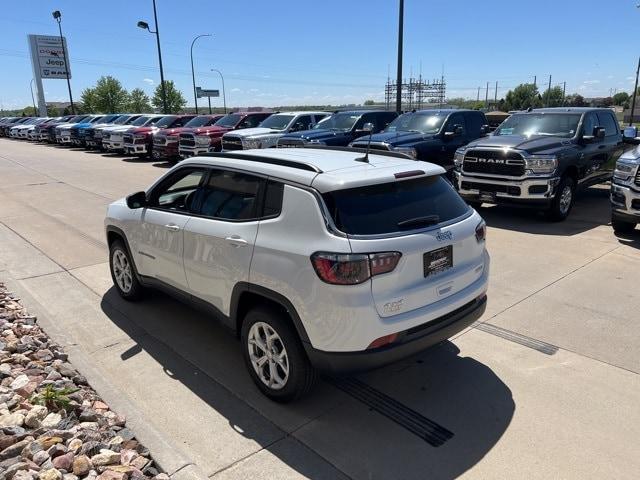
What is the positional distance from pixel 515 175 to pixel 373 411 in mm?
6401

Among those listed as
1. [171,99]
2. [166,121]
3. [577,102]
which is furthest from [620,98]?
[166,121]

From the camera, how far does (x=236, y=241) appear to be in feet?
11.7

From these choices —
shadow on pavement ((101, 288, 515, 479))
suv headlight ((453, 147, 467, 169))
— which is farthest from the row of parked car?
shadow on pavement ((101, 288, 515, 479))

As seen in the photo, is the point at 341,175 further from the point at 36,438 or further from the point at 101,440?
the point at 36,438

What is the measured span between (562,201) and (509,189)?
1016mm

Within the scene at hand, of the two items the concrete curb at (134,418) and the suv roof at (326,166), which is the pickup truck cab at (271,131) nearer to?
the concrete curb at (134,418)

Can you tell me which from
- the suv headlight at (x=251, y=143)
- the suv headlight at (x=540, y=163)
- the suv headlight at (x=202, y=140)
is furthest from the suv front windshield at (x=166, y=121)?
the suv headlight at (x=540, y=163)

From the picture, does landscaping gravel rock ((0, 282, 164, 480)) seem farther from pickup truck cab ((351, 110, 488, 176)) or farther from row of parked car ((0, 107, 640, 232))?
pickup truck cab ((351, 110, 488, 176))

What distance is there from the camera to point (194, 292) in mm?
4141

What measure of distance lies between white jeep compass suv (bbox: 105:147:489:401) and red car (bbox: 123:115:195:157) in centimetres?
1856

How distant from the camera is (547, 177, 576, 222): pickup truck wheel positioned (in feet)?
28.8

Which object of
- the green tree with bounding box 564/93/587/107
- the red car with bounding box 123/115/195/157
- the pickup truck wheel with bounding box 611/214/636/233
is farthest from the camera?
the green tree with bounding box 564/93/587/107

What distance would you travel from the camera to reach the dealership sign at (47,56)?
65375 millimetres

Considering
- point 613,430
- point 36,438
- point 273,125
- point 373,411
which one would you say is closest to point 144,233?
point 36,438
